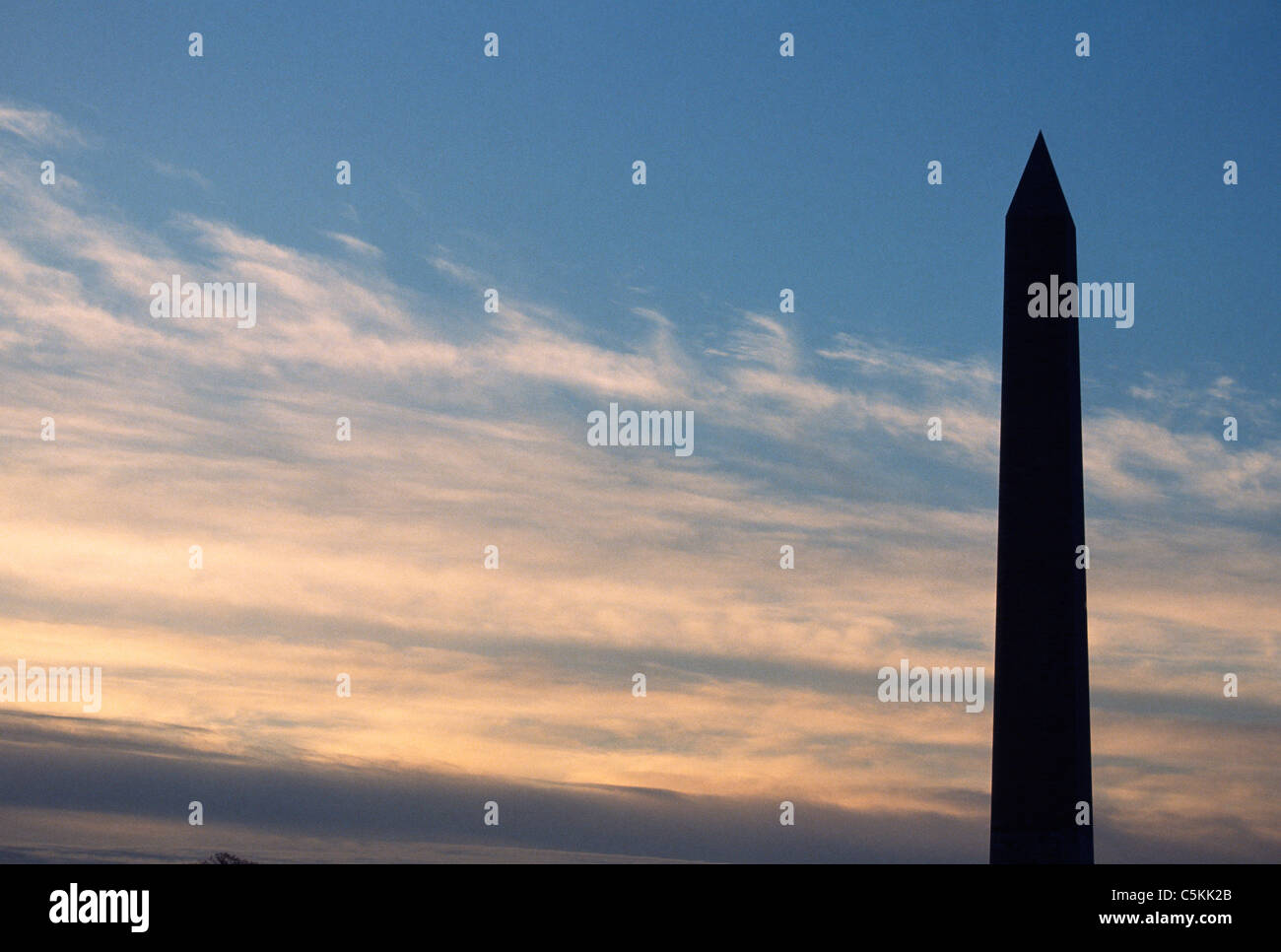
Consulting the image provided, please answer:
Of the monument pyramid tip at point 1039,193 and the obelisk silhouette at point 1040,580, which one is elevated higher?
the monument pyramid tip at point 1039,193

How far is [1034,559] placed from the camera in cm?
2803

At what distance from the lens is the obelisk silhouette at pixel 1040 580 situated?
89.1ft

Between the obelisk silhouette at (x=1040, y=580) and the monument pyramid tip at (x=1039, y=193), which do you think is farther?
the monument pyramid tip at (x=1039, y=193)

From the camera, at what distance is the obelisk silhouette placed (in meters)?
27.2

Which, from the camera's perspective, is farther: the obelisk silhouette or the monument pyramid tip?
the monument pyramid tip

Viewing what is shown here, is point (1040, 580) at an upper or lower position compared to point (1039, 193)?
lower

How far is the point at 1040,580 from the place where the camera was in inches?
1100

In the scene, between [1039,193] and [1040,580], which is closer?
[1040,580]
